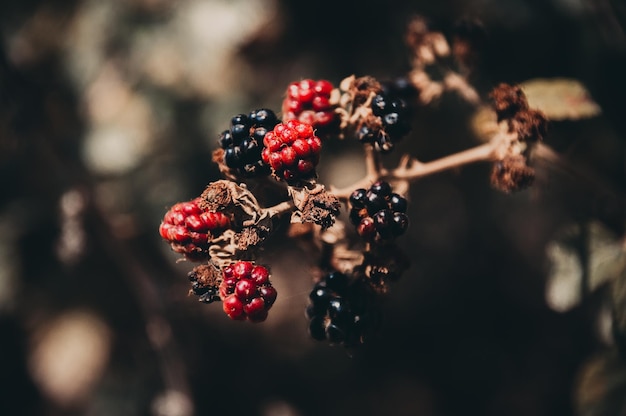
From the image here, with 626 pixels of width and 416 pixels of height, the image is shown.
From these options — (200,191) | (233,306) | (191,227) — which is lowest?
(233,306)

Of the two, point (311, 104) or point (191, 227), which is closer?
point (191, 227)

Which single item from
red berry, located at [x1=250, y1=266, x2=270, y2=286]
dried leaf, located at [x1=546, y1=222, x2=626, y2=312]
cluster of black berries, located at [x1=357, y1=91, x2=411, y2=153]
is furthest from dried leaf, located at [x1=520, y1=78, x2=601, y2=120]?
red berry, located at [x1=250, y1=266, x2=270, y2=286]

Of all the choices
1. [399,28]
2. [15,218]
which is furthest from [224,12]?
[15,218]

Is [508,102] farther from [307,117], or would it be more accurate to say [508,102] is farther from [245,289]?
[245,289]

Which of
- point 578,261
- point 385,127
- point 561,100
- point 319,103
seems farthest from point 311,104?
point 578,261

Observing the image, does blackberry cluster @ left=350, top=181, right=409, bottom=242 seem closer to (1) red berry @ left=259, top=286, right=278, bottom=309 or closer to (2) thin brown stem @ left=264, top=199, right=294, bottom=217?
(2) thin brown stem @ left=264, top=199, right=294, bottom=217

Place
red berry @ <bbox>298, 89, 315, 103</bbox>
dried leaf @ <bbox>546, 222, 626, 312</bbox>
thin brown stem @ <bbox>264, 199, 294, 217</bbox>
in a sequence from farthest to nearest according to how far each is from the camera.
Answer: dried leaf @ <bbox>546, 222, 626, 312</bbox>
red berry @ <bbox>298, 89, 315, 103</bbox>
thin brown stem @ <bbox>264, 199, 294, 217</bbox>
